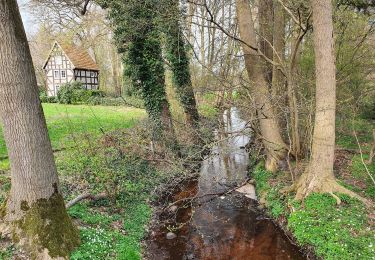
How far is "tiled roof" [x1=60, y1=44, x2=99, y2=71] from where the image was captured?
4197cm

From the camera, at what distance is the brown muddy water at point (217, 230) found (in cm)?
841

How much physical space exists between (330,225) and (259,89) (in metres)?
6.07

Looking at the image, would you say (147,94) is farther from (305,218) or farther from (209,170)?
(305,218)

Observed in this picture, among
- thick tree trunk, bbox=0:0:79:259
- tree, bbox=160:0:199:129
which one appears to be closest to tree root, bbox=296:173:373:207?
thick tree trunk, bbox=0:0:79:259

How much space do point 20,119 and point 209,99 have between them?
19173 mm

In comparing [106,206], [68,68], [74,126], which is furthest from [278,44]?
[68,68]

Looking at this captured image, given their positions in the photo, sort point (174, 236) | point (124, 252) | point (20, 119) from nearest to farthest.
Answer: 1. point (20, 119)
2. point (124, 252)
3. point (174, 236)

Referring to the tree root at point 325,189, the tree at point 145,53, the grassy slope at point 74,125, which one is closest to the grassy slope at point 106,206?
the grassy slope at point 74,125

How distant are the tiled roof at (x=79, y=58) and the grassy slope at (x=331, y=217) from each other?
36.0 metres

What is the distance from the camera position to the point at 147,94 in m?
15.3

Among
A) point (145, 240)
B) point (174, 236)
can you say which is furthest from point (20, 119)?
point (174, 236)

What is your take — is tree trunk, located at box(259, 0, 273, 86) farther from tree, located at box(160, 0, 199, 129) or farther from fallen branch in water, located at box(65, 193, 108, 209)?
fallen branch in water, located at box(65, 193, 108, 209)

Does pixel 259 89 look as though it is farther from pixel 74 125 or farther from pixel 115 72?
pixel 115 72

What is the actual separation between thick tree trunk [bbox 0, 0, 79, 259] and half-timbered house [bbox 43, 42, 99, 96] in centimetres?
3703
